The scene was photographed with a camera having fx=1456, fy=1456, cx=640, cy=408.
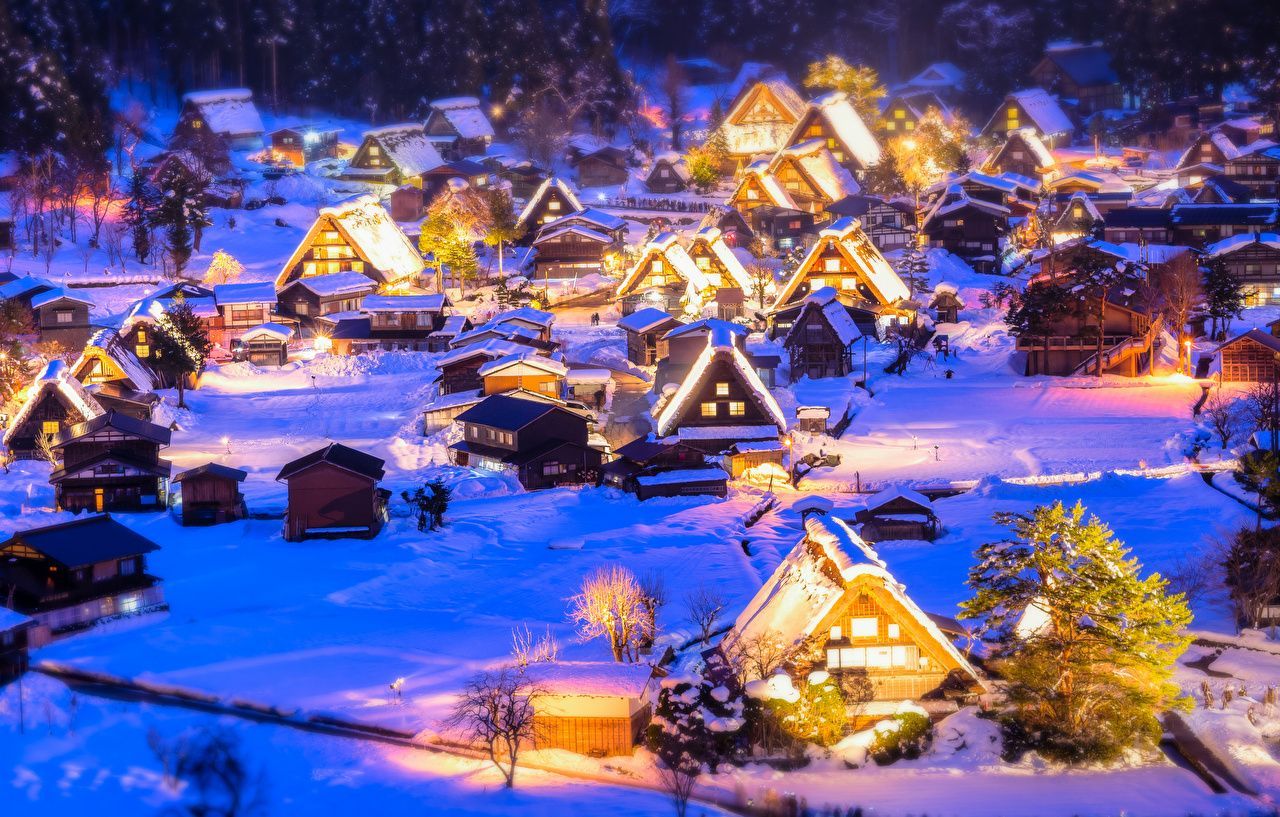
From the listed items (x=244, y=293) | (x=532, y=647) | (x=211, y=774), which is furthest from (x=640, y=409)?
(x=211, y=774)

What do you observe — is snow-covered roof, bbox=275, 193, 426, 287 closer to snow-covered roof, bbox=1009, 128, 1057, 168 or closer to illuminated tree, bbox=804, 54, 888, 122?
illuminated tree, bbox=804, 54, 888, 122

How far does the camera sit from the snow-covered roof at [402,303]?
4822 cm

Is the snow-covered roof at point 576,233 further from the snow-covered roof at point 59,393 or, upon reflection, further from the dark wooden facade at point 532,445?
the snow-covered roof at point 59,393

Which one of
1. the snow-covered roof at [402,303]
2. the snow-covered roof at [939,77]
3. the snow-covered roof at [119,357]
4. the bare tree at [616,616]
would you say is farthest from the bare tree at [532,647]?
the snow-covered roof at [939,77]

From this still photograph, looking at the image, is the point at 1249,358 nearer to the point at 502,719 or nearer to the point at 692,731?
the point at 692,731

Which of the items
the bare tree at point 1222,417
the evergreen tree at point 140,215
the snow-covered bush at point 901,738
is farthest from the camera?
the evergreen tree at point 140,215

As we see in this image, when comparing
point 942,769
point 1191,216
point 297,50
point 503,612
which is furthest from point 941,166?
point 942,769

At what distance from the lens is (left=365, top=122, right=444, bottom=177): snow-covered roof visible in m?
66.2

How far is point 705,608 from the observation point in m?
23.5

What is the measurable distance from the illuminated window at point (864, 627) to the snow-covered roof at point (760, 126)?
2051 inches

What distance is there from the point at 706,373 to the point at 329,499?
931 cm

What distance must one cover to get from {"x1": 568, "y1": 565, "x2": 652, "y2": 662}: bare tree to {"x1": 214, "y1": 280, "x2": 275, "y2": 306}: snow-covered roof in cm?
2907

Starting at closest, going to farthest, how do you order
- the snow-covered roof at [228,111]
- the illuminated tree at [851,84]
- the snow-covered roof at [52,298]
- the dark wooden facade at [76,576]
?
the dark wooden facade at [76,576] → the snow-covered roof at [52,298] → the snow-covered roof at [228,111] → the illuminated tree at [851,84]

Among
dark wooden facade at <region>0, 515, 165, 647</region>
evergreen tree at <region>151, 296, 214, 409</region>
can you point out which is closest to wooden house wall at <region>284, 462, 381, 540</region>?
dark wooden facade at <region>0, 515, 165, 647</region>
